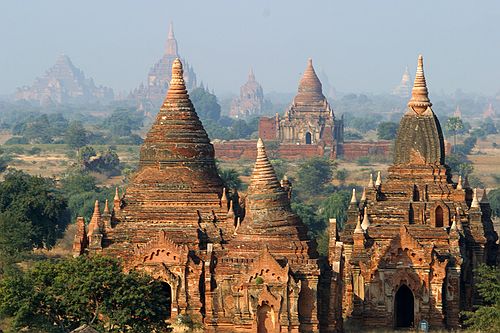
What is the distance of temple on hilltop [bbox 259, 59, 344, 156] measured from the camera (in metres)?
136

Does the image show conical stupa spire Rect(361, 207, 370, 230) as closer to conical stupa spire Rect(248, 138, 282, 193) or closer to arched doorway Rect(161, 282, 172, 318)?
conical stupa spire Rect(248, 138, 282, 193)

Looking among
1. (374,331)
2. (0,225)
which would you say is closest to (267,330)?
(374,331)

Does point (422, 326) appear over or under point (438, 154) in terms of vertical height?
under

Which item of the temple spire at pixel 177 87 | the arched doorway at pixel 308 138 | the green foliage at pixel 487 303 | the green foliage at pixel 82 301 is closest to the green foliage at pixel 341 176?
the arched doorway at pixel 308 138

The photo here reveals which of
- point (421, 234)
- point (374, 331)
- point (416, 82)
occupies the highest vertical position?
point (416, 82)

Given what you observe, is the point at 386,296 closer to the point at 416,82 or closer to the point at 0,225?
the point at 416,82

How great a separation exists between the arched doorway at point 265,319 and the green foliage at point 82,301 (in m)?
2.85

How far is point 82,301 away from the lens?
3831cm

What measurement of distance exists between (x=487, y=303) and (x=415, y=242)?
11.8 feet

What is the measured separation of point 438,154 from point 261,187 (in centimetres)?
1185

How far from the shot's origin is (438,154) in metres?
50.0

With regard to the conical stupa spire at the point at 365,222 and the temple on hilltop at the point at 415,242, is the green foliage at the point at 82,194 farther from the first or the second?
the conical stupa spire at the point at 365,222

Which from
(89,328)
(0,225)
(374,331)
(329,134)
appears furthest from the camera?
(329,134)

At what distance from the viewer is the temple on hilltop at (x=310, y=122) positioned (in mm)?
136250
